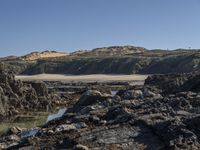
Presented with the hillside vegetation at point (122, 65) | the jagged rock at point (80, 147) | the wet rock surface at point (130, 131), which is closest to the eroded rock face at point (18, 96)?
the wet rock surface at point (130, 131)

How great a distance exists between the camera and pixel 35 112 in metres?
39.9

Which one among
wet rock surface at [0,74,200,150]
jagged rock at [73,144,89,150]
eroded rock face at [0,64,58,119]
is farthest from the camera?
eroded rock face at [0,64,58,119]

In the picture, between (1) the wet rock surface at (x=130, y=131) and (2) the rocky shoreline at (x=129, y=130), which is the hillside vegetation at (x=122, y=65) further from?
(1) the wet rock surface at (x=130, y=131)

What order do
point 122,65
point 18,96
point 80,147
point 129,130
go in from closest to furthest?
point 80,147
point 129,130
point 18,96
point 122,65

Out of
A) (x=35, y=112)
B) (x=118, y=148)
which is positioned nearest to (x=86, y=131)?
(x=118, y=148)

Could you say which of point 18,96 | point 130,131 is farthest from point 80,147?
point 18,96

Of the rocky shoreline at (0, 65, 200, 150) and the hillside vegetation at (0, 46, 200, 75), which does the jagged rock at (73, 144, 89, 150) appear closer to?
the rocky shoreline at (0, 65, 200, 150)

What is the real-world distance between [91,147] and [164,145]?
226 cm

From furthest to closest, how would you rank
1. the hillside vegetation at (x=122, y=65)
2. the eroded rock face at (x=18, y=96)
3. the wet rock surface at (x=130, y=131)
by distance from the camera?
the hillside vegetation at (x=122, y=65), the eroded rock face at (x=18, y=96), the wet rock surface at (x=130, y=131)

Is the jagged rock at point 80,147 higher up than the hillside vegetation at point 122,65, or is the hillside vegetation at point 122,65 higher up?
the hillside vegetation at point 122,65

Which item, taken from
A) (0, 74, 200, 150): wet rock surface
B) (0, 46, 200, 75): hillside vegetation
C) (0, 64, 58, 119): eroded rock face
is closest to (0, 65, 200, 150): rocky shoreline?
(0, 74, 200, 150): wet rock surface

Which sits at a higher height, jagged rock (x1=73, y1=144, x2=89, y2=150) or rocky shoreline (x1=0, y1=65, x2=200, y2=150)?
rocky shoreline (x1=0, y1=65, x2=200, y2=150)

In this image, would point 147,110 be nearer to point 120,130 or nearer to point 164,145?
point 120,130

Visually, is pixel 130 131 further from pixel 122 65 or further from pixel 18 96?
pixel 122 65
